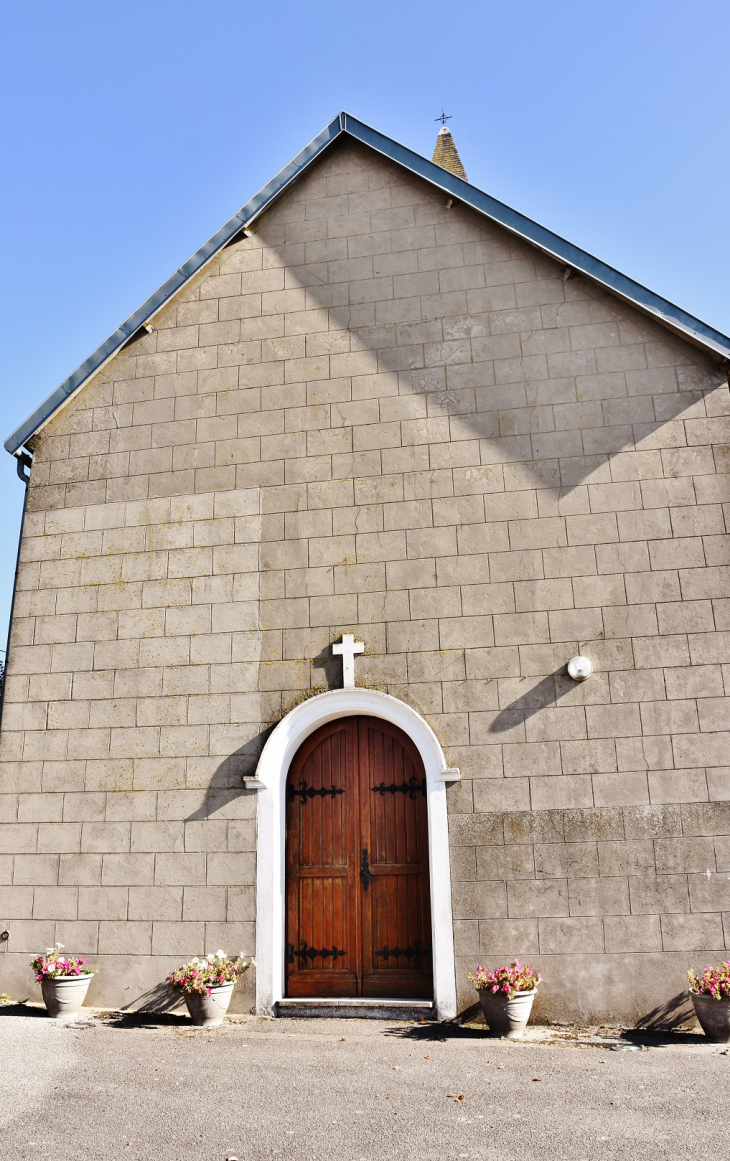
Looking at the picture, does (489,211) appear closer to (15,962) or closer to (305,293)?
(305,293)

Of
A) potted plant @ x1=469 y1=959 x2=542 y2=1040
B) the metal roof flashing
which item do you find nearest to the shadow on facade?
potted plant @ x1=469 y1=959 x2=542 y2=1040

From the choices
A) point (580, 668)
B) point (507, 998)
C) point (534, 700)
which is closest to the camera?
point (507, 998)

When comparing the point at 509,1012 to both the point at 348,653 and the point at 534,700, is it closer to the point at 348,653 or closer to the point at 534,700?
the point at 534,700

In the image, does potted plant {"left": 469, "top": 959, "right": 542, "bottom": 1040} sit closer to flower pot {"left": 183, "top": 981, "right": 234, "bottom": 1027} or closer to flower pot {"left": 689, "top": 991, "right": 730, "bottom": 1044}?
flower pot {"left": 689, "top": 991, "right": 730, "bottom": 1044}

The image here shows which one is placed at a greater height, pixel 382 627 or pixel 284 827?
pixel 382 627

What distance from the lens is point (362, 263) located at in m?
10.2

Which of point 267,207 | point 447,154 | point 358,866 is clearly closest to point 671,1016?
point 358,866

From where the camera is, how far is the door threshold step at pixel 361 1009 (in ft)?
26.5

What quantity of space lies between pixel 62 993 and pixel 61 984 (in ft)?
0.29

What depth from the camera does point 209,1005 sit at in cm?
789

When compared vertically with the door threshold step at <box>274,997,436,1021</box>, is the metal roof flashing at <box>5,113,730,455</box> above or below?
above

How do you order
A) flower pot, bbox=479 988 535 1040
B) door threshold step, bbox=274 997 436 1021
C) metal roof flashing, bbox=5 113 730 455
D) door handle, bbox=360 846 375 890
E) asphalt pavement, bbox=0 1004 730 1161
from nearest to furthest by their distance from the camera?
1. asphalt pavement, bbox=0 1004 730 1161
2. flower pot, bbox=479 988 535 1040
3. door threshold step, bbox=274 997 436 1021
4. door handle, bbox=360 846 375 890
5. metal roof flashing, bbox=5 113 730 455

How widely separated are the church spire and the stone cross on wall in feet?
39.8

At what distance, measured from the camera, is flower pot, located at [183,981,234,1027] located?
7875mm
